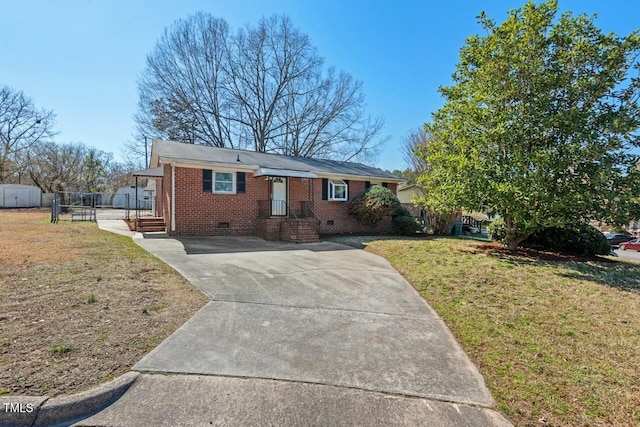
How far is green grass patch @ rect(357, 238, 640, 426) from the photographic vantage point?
2584 millimetres

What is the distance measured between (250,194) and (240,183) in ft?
1.96

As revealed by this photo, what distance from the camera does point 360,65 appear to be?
16.8 meters

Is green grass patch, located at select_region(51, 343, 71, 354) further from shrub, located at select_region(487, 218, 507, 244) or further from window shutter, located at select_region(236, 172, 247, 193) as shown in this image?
shrub, located at select_region(487, 218, 507, 244)

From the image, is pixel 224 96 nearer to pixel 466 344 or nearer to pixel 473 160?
pixel 473 160

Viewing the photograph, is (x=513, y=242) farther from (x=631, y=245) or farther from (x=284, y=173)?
(x=631, y=245)

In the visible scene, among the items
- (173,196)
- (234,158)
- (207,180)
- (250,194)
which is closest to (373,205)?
(250,194)

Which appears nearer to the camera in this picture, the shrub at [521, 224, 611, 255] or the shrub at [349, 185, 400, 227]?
the shrub at [521, 224, 611, 255]

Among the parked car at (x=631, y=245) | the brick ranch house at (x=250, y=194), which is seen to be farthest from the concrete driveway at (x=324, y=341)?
the parked car at (x=631, y=245)

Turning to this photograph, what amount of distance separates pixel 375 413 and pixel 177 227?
10666 millimetres

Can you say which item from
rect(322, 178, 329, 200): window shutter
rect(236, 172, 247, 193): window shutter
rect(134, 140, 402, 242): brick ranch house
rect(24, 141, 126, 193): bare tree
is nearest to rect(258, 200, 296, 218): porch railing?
rect(134, 140, 402, 242): brick ranch house

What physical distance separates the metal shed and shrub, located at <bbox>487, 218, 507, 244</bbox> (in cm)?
4036

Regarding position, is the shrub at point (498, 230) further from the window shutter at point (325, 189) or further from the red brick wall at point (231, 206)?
the window shutter at point (325, 189)

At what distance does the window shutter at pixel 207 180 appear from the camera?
11.8m

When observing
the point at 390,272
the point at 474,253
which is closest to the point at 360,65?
the point at 474,253
